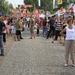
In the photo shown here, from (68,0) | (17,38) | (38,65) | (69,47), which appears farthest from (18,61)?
(68,0)

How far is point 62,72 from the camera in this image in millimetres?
9375

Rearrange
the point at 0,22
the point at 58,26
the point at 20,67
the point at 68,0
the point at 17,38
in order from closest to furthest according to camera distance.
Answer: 1. the point at 20,67
2. the point at 0,22
3. the point at 58,26
4. the point at 17,38
5. the point at 68,0

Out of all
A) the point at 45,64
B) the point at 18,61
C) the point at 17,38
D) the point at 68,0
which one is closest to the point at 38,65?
the point at 45,64

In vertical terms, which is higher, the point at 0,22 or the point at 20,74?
the point at 0,22

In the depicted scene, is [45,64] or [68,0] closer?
[45,64]

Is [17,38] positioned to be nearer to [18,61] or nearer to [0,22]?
[0,22]

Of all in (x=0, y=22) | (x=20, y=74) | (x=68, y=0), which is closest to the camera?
(x=20, y=74)

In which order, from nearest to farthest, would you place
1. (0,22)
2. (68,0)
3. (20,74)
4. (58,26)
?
(20,74) → (0,22) → (58,26) → (68,0)

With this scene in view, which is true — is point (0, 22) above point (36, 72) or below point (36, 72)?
above

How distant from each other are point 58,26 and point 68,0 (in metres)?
54.4

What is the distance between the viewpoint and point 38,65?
10.6 metres

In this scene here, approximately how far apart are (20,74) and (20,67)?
118cm

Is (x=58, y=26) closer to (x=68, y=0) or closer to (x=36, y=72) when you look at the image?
(x=36, y=72)

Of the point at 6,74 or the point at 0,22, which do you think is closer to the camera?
the point at 6,74
